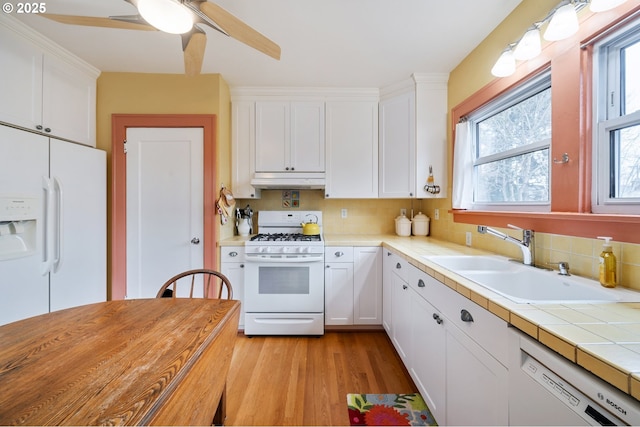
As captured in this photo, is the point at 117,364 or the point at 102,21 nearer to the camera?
the point at 117,364

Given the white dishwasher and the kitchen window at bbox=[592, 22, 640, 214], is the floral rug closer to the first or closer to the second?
the white dishwasher

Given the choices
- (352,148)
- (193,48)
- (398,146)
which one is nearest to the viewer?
(193,48)

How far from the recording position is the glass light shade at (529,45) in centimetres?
126

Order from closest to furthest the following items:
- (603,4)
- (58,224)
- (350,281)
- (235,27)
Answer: (603,4), (235,27), (58,224), (350,281)

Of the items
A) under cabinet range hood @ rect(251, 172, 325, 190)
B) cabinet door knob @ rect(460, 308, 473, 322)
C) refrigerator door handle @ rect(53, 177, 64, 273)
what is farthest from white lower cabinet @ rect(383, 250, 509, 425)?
refrigerator door handle @ rect(53, 177, 64, 273)

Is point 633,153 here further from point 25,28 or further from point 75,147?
point 25,28

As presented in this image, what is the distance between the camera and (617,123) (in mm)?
1049

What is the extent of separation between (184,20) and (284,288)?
6.73 feet

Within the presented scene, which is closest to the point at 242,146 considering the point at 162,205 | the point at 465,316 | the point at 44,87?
the point at 162,205

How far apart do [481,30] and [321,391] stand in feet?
9.32

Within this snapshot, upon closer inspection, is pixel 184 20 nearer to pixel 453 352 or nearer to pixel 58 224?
pixel 58 224

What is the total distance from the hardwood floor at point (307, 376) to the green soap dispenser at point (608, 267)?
1.27m

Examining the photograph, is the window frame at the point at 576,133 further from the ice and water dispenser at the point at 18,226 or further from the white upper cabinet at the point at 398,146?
the ice and water dispenser at the point at 18,226

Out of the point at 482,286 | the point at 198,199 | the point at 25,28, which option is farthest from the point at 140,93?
the point at 482,286
